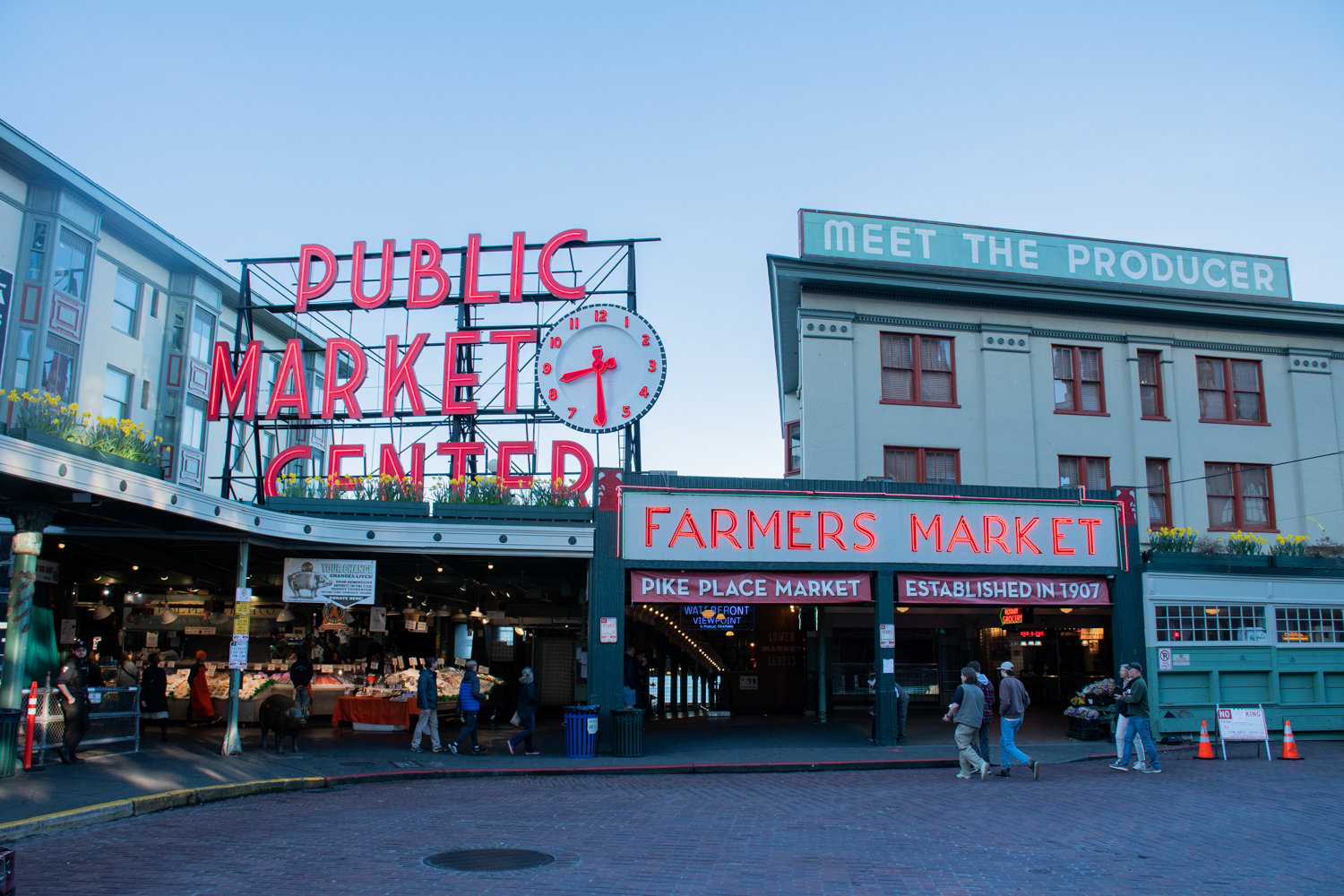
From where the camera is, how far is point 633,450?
24812 mm

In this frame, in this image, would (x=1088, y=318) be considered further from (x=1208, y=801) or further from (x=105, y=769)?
(x=105, y=769)

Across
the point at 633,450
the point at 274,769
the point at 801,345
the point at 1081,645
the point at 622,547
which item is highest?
the point at 801,345

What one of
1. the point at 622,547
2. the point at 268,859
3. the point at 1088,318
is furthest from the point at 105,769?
the point at 1088,318

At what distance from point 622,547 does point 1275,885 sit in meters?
13.4

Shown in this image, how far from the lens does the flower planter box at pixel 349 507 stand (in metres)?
20.3

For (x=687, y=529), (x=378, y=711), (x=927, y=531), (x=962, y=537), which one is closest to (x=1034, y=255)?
(x=962, y=537)

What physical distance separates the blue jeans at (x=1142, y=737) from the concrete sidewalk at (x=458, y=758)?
1563 mm

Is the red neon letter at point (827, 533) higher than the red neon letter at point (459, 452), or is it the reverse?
the red neon letter at point (459, 452)

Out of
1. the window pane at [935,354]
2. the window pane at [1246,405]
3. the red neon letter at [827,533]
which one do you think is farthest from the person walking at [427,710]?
the window pane at [1246,405]

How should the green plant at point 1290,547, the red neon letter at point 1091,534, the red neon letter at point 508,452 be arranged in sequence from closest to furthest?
the red neon letter at point 1091,534
the green plant at point 1290,547
the red neon letter at point 508,452

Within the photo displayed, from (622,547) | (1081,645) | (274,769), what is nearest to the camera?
(274,769)

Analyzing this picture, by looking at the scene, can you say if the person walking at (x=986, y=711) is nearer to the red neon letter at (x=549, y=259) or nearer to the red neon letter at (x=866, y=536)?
the red neon letter at (x=866, y=536)

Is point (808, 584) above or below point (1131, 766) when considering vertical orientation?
above

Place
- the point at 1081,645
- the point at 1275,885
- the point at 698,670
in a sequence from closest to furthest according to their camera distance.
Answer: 1. the point at 1275,885
2. the point at 1081,645
3. the point at 698,670
